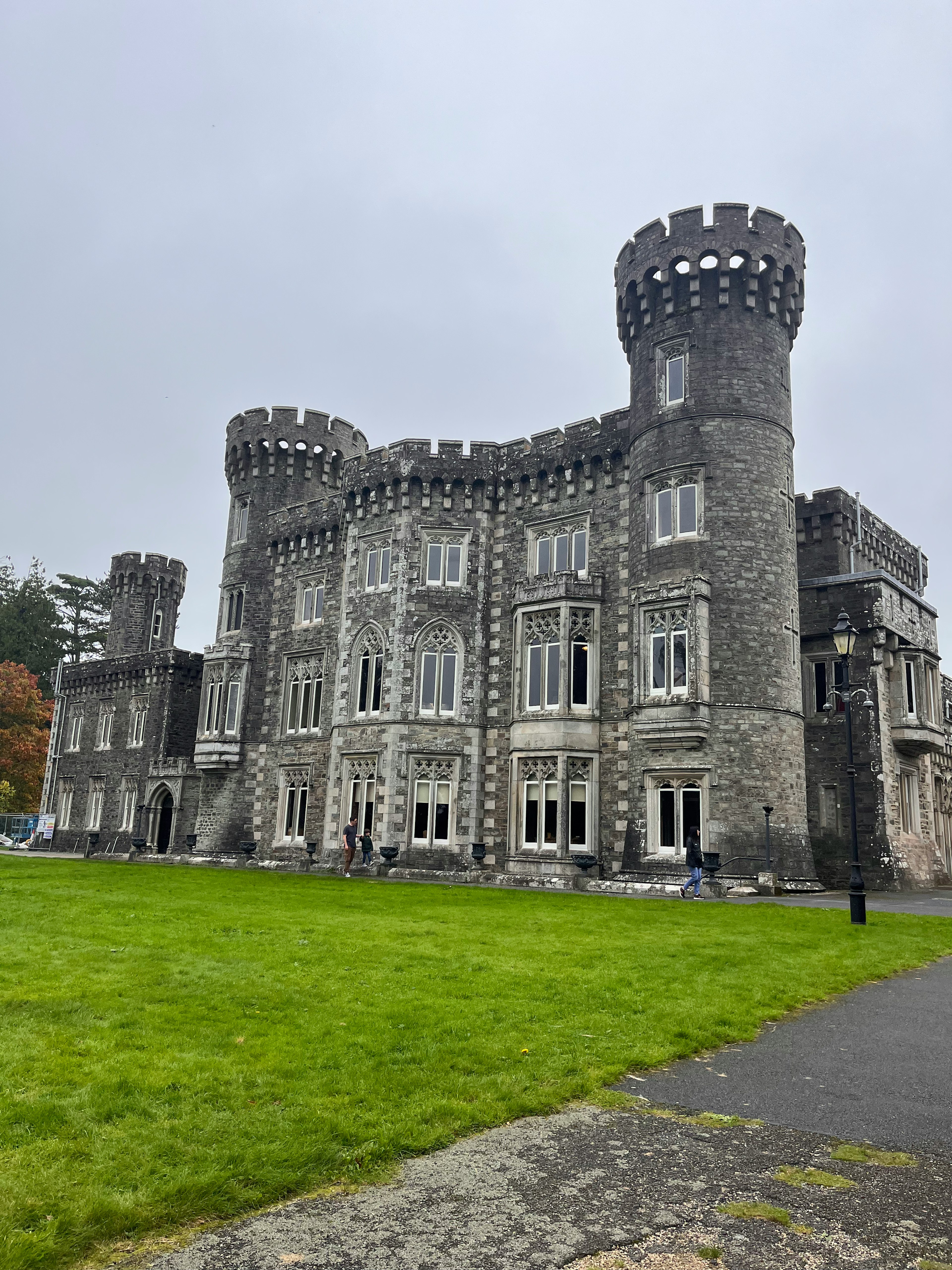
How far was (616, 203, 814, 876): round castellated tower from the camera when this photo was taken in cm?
2575

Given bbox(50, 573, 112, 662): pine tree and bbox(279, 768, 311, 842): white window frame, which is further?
bbox(50, 573, 112, 662): pine tree

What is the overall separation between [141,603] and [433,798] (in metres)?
29.9

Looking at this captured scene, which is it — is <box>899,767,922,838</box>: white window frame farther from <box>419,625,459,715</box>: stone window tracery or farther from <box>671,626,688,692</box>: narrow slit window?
<box>419,625,459,715</box>: stone window tracery

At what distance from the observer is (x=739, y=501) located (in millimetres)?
27078

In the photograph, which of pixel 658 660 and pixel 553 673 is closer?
pixel 658 660

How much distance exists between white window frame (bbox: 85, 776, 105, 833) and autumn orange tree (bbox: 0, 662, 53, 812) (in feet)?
46.2

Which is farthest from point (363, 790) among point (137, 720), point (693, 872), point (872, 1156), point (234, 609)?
point (872, 1156)

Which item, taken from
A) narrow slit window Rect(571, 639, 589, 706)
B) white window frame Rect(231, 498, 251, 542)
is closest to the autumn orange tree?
white window frame Rect(231, 498, 251, 542)

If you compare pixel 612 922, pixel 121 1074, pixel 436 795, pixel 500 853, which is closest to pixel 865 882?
pixel 500 853

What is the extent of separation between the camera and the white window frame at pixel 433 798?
30.8 metres

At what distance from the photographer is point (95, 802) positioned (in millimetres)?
49531

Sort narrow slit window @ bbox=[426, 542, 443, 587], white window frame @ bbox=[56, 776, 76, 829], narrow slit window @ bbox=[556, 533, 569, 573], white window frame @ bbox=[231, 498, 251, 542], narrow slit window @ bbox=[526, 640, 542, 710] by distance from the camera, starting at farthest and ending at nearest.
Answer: white window frame @ bbox=[56, 776, 76, 829] < white window frame @ bbox=[231, 498, 251, 542] < narrow slit window @ bbox=[426, 542, 443, 587] < narrow slit window @ bbox=[556, 533, 569, 573] < narrow slit window @ bbox=[526, 640, 542, 710]

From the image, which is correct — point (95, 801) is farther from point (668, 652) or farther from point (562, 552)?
point (668, 652)

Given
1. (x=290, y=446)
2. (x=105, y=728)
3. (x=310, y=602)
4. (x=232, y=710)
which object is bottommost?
(x=232, y=710)
